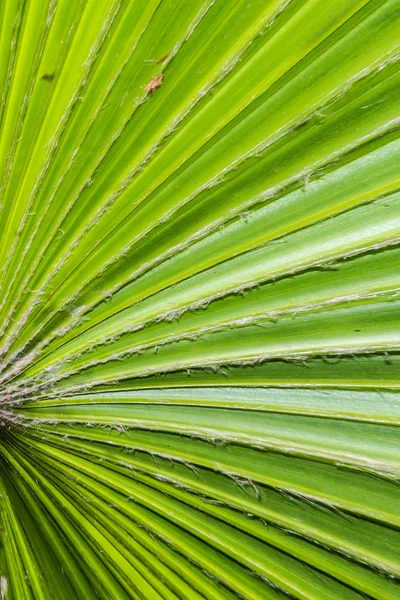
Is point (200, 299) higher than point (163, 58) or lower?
lower

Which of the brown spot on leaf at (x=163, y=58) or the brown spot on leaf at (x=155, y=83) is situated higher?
the brown spot on leaf at (x=163, y=58)

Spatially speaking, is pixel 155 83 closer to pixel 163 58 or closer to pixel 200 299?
pixel 163 58

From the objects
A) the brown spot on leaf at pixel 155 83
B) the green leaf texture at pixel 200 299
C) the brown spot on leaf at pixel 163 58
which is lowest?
the green leaf texture at pixel 200 299

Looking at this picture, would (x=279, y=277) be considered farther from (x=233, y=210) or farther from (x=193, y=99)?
(x=193, y=99)

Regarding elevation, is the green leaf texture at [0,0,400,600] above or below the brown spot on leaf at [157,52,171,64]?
below

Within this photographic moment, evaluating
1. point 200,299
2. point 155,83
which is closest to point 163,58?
point 155,83

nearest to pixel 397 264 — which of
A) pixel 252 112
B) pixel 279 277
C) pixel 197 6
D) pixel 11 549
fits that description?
pixel 279 277

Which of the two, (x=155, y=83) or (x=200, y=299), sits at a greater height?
(x=155, y=83)

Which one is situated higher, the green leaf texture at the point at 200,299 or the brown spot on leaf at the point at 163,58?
the brown spot on leaf at the point at 163,58
